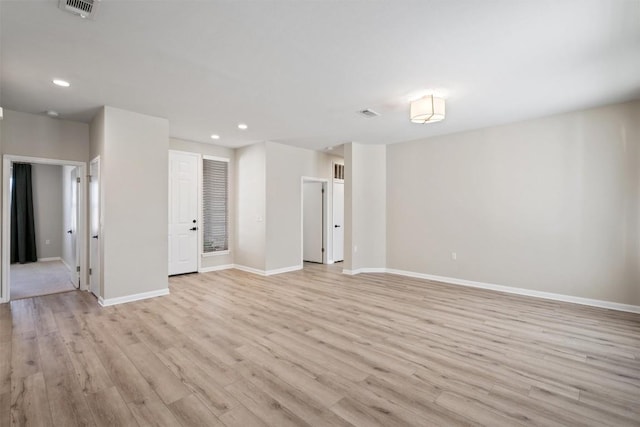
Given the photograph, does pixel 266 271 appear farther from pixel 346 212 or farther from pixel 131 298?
pixel 131 298

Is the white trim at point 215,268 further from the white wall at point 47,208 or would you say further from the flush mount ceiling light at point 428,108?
the flush mount ceiling light at point 428,108

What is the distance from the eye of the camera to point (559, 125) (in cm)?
428

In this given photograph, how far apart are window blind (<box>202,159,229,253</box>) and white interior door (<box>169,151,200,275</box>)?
22 centimetres

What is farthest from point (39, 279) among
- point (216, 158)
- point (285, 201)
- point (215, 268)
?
point (285, 201)

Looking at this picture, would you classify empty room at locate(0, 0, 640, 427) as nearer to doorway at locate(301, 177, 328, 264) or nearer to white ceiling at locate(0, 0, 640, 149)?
white ceiling at locate(0, 0, 640, 149)

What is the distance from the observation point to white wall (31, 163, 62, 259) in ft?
24.8

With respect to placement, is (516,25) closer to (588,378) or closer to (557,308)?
(588,378)

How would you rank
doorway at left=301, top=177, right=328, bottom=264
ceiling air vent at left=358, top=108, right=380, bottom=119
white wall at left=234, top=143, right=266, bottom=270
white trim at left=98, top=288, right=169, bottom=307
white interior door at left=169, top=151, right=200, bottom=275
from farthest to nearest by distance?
1. doorway at left=301, top=177, right=328, bottom=264
2. white wall at left=234, top=143, right=266, bottom=270
3. white interior door at left=169, top=151, right=200, bottom=275
4. ceiling air vent at left=358, top=108, right=380, bottom=119
5. white trim at left=98, top=288, right=169, bottom=307

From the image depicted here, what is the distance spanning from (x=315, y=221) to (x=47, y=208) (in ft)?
22.8

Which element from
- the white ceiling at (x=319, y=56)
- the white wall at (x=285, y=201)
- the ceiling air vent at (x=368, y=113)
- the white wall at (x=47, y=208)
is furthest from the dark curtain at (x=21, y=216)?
the ceiling air vent at (x=368, y=113)

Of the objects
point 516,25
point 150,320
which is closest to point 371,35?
point 516,25

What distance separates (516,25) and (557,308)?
11.7 ft

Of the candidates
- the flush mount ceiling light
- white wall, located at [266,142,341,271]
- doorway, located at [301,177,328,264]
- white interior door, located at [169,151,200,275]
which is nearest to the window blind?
white interior door, located at [169,151,200,275]

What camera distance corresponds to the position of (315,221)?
24.6 ft
